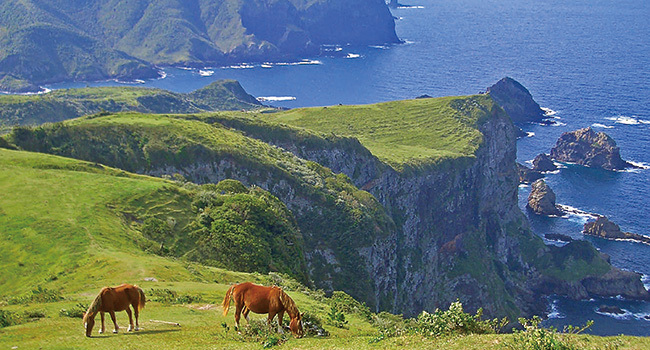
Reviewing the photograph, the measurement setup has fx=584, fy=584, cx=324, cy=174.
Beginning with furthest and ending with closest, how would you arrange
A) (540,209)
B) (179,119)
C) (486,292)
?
(540,209) → (486,292) → (179,119)

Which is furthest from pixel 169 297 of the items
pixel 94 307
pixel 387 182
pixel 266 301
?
pixel 387 182

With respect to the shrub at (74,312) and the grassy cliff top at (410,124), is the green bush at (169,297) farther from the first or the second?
the grassy cliff top at (410,124)

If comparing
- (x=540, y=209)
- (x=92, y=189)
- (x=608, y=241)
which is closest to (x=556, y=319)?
(x=608, y=241)

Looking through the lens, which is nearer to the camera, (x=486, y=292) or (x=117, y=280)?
(x=117, y=280)

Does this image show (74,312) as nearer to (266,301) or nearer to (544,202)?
(266,301)

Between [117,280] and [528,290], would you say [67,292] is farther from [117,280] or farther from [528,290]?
[528,290]

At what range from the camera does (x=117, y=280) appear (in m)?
43.8

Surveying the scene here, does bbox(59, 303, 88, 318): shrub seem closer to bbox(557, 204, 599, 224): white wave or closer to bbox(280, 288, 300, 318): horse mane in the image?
bbox(280, 288, 300, 318): horse mane

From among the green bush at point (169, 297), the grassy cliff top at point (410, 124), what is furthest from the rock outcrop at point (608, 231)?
the green bush at point (169, 297)

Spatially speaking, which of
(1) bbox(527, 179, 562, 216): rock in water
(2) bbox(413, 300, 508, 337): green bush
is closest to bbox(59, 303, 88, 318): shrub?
(2) bbox(413, 300, 508, 337): green bush

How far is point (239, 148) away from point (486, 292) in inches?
2965

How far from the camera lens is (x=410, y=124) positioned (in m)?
187

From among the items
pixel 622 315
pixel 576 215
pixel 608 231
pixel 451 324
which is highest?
pixel 451 324

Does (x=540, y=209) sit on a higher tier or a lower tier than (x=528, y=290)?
higher
